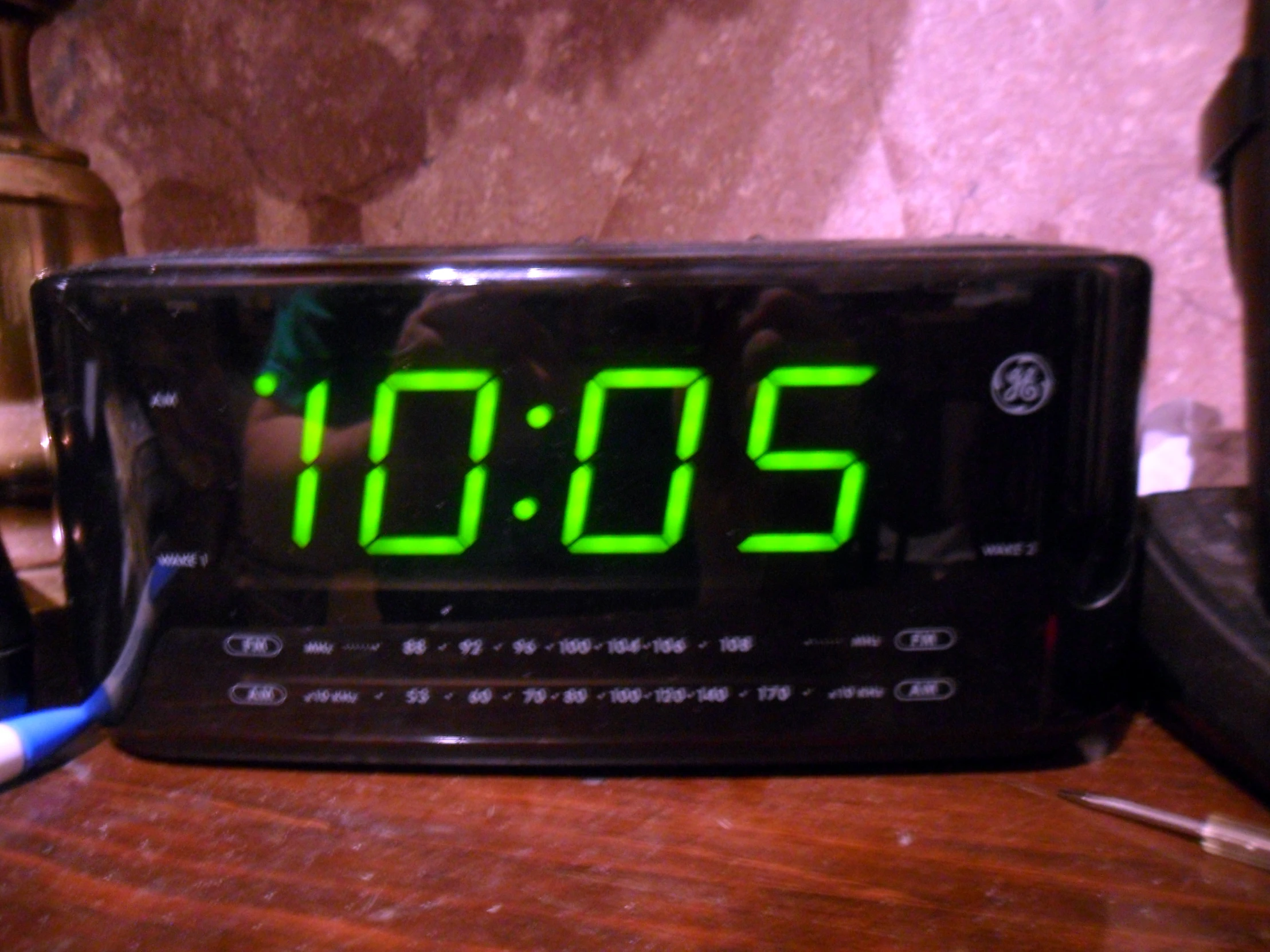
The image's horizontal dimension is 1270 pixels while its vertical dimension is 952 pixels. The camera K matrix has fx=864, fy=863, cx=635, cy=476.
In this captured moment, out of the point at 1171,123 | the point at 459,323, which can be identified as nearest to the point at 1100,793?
the point at 459,323

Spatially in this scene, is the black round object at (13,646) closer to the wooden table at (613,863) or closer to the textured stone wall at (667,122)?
the wooden table at (613,863)

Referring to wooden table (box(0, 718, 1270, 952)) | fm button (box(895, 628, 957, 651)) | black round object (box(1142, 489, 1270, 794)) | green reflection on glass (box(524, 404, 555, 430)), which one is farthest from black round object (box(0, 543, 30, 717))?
black round object (box(1142, 489, 1270, 794))

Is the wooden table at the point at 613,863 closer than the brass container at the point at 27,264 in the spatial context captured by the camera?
Yes

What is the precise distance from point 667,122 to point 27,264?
49 cm

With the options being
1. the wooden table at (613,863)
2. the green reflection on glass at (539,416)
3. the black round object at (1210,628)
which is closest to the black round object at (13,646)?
the wooden table at (613,863)

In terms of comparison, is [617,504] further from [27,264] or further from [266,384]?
[27,264]

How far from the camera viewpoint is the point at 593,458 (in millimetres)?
426

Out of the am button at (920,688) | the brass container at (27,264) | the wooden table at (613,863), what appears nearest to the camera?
the wooden table at (613,863)

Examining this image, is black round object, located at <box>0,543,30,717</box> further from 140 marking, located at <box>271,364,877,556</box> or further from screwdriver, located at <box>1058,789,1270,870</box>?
screwdriver, located at <box>1058,789,1270,870</box>

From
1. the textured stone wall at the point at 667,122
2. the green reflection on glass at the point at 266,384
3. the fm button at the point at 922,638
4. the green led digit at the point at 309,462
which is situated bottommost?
the fm button at the point at 922,638

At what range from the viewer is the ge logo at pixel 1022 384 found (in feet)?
1.34

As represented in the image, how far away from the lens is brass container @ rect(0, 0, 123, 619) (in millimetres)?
619

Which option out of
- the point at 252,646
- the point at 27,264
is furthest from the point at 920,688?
the point at 27,264

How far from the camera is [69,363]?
42 centimetres
